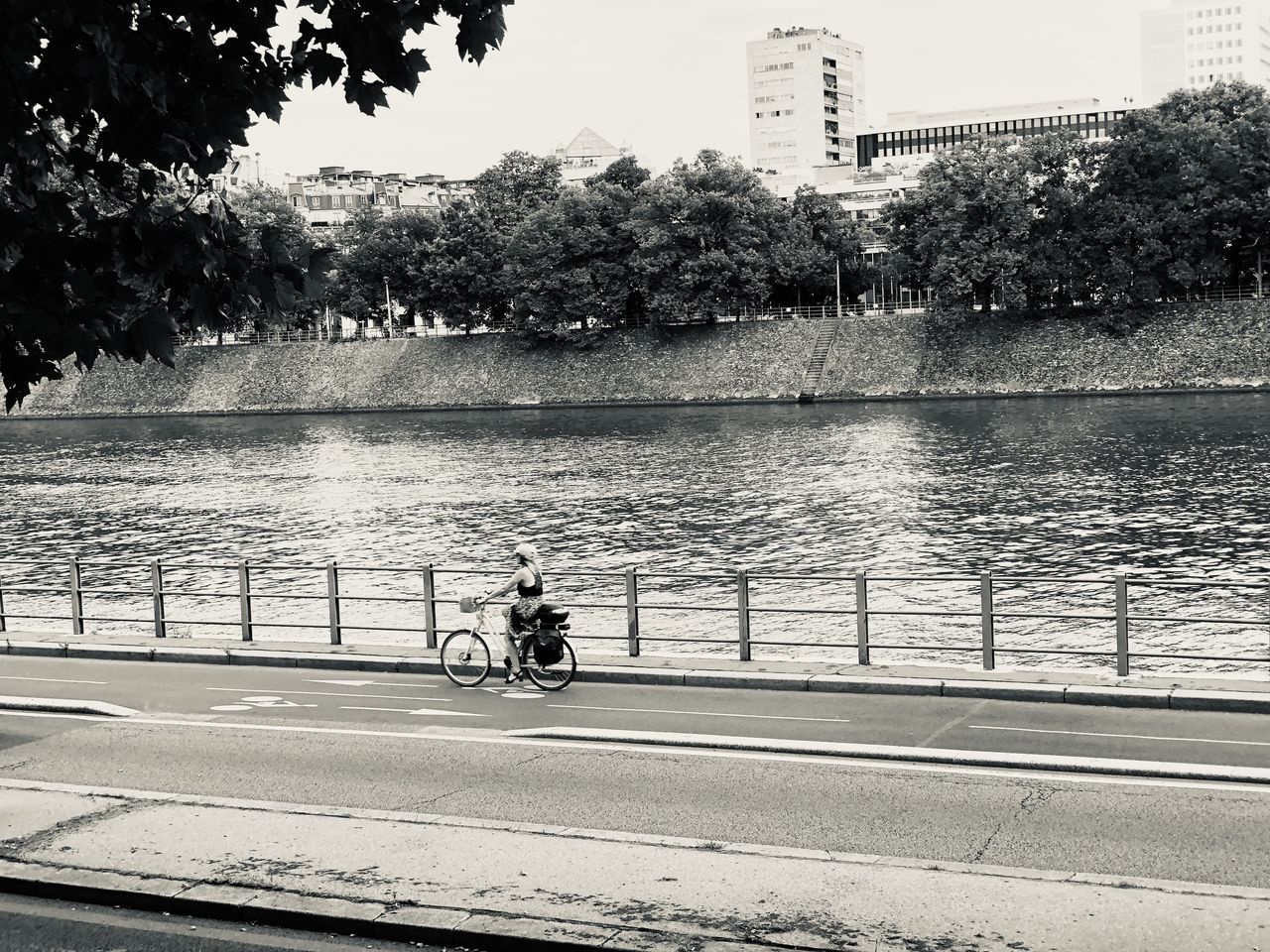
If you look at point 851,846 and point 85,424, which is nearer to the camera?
point 851,846

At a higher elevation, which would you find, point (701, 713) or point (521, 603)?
point (521, 603)

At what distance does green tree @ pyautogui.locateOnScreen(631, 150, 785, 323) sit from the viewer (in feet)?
Answer: 315

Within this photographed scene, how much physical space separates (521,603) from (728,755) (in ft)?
15.9

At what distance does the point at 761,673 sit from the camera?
17.2 m

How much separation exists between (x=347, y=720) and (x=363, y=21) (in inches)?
387

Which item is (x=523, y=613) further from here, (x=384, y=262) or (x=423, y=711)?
(x=384, y=262)

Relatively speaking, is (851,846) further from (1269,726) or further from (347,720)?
(347,720)

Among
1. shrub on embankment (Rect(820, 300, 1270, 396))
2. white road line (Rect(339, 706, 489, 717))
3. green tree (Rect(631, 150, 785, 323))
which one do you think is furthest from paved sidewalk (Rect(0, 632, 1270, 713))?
green tree (Rect(631, 150, 785, 323))

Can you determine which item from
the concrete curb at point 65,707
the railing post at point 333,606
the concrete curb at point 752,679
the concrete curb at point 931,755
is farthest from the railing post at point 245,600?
the concrete curb at point 931,755

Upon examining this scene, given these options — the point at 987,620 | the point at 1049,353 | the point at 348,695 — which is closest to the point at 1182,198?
the point at 1049,353

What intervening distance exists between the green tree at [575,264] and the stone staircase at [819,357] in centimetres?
1425

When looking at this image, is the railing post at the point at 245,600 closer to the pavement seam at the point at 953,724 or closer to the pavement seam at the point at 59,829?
the pavement seam at the point at 59,829

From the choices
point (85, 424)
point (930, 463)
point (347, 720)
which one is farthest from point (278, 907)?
point (85, 424)

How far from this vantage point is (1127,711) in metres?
15.2
